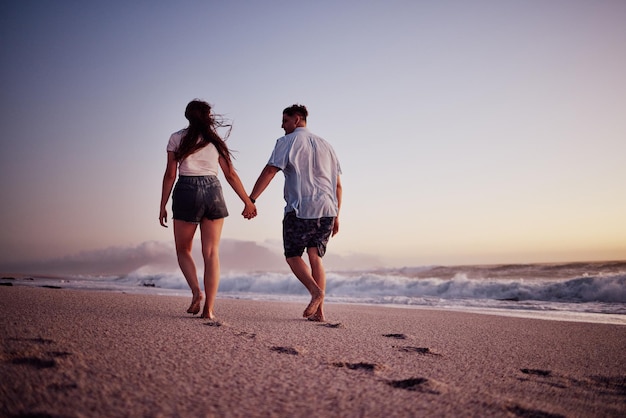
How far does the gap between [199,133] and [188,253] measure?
45.7 inches

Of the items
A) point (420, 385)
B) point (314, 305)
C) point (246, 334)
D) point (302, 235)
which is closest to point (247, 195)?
point (302, 235)

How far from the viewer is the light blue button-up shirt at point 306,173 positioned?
414 cm

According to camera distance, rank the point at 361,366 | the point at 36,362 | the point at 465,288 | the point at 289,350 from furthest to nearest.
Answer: the point at 465,288 → the point at 289,350 → the point at 361,366 → the point at 36,362

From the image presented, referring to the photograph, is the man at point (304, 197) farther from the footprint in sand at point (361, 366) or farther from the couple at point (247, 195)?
the footprint in sand at point (361, 366)

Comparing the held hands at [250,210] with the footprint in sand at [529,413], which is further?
the held hands at [250,210]

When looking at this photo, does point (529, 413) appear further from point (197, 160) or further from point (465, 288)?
point (465, 288)

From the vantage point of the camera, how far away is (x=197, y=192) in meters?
3.66

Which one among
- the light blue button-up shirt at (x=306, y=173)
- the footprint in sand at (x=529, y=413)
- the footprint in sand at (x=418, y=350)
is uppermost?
the light blue button-up shirt at (x=306, y=173)

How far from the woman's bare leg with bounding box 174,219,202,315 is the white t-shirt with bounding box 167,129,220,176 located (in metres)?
0.49

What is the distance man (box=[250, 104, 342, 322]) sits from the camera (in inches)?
163

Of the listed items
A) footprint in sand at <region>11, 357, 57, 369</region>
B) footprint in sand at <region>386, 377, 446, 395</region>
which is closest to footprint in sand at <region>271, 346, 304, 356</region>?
footprint in sand at <region>386, 377, 446, 395</region>

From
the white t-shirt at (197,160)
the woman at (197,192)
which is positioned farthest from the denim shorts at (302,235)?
the white t-shirt at (197,160)

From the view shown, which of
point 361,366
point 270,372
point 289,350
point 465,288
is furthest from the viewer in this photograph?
point 465,288

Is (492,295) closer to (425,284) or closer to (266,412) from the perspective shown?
(425,284)
